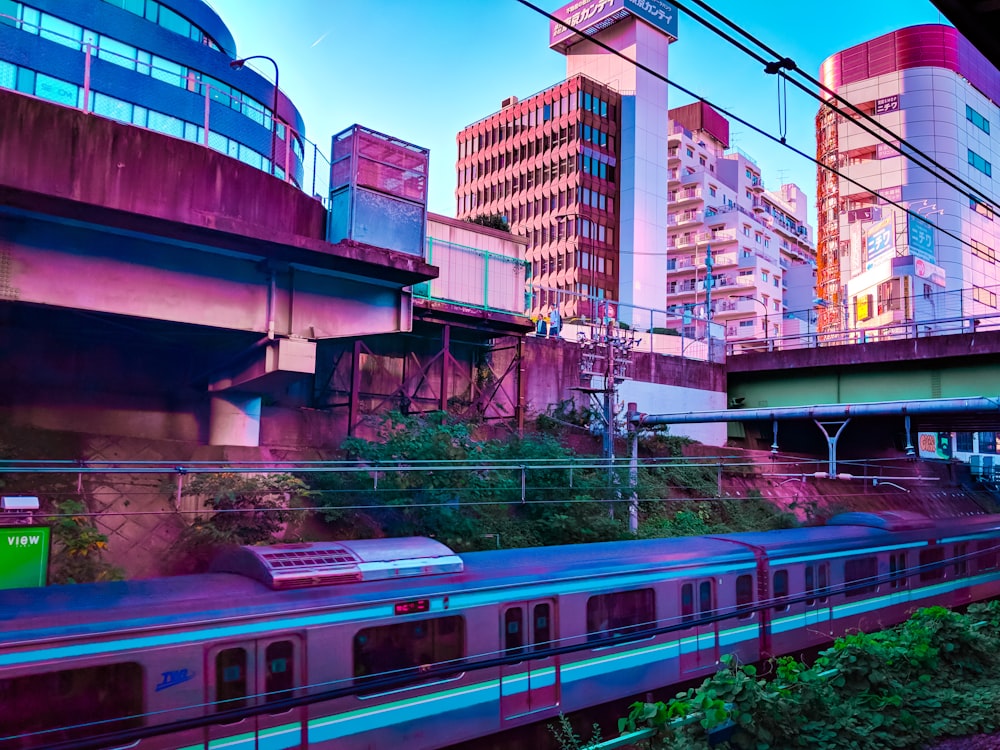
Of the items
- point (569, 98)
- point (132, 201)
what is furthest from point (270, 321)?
point (569, 98)

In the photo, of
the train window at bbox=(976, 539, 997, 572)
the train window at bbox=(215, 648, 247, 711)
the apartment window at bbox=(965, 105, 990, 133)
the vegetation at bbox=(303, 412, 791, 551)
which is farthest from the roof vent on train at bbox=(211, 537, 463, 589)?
the apartment window at bbox=(965, 105, 990, 133)

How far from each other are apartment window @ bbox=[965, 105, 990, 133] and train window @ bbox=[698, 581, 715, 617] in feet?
283

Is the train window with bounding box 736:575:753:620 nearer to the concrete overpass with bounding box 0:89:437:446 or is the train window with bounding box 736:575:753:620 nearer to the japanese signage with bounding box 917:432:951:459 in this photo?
the concrete overpass with bounding box 0:89:437:446

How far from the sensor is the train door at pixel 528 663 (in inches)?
361

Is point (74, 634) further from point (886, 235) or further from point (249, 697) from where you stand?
point (886, 235)

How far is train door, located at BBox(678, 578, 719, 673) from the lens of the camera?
37.0 feet

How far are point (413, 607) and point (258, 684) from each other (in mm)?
1828

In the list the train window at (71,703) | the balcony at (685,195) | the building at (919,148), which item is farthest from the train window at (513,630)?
the balcony at (685,195)

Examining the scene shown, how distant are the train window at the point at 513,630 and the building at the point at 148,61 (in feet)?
105

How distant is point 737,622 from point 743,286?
230 feet

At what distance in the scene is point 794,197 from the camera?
10762 centimetres

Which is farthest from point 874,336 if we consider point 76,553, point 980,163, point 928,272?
point 980,163

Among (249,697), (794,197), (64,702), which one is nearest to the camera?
(64,702)

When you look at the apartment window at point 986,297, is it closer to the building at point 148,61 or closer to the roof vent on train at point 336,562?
→ the building at point 148,61
